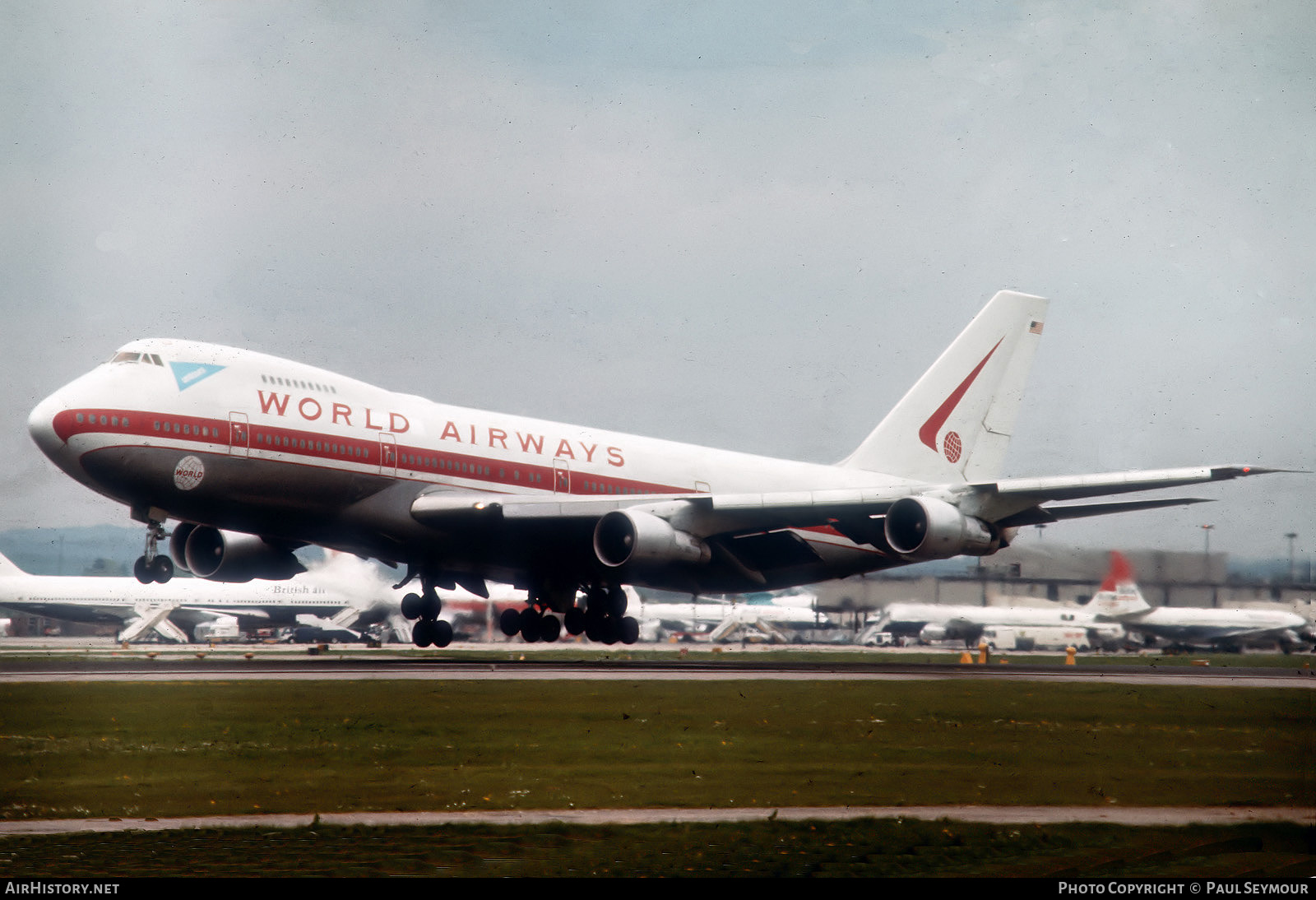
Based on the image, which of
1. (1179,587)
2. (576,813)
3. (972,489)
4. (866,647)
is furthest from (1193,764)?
(866,647)

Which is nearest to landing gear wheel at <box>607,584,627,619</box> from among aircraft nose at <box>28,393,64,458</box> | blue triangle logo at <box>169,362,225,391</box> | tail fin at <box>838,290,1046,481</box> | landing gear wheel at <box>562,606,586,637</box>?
landing gear wheel at <box>562,606,586,637</box>

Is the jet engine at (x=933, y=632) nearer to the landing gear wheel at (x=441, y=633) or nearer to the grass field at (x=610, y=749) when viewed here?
the landing gear wheel at (x=441, y=633)

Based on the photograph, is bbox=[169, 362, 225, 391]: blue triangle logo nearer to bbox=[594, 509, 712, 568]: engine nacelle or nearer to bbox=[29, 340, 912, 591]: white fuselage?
bbox=[29, 340, 912, 591]: white fuselage

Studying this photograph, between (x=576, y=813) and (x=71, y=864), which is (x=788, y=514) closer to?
(x=576, y=813)

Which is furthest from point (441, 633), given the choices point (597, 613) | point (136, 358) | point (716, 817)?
point (716, 817)

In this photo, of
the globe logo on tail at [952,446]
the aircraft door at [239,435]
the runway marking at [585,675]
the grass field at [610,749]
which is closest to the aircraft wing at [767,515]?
the runway marking at [585,675]
